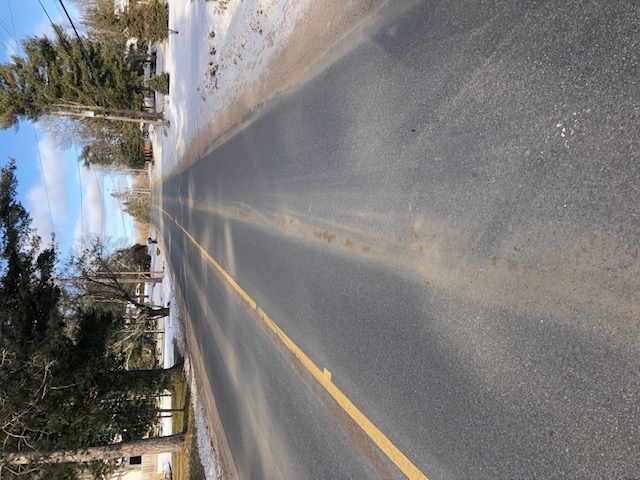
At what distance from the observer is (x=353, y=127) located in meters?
6.19

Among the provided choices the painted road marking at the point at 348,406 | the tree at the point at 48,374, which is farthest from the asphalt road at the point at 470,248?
the tree at the point at 48,374

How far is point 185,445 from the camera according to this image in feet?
48.4

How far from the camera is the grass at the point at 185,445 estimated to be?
1312 centimetres

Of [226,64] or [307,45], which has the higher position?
[226,64]

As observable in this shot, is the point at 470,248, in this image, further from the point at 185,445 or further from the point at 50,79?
the point at 50,79

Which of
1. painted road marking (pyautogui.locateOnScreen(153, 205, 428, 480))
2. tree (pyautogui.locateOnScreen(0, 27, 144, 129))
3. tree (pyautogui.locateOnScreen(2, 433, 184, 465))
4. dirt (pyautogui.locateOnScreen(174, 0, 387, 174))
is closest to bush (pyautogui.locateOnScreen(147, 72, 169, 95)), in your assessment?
tree (pyautogui.locateOnScreen(0, 27, 144, 129))

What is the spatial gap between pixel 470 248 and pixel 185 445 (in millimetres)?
13853

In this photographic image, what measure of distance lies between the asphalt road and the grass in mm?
6622

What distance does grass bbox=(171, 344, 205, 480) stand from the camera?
13116mm

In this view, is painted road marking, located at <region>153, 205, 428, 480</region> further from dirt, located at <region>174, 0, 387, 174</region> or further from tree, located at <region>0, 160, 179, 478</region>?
tree, located at <region>0, 160, 179, 478</region>

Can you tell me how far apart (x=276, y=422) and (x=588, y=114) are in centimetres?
642

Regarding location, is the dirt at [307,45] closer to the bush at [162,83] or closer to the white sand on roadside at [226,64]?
the white sand on roadside at [226,64]

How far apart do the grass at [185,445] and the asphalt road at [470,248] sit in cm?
662

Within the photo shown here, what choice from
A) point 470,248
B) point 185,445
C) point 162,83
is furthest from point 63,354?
point 162,83
